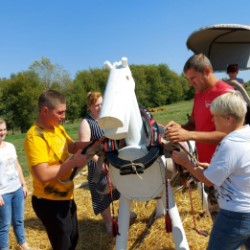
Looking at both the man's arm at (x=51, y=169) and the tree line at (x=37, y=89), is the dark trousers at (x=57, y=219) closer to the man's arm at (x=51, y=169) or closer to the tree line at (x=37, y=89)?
the man's arm at (x=51, y=169)

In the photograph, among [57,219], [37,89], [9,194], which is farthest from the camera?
[37,89]

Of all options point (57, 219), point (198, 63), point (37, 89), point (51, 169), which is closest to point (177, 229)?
point (57, 219)

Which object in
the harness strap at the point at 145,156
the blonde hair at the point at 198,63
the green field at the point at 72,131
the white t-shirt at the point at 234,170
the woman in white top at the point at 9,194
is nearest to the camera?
the white t-shirt at the point at 234,170

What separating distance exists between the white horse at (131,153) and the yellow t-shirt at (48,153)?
0.36m

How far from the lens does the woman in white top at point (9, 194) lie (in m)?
2.92

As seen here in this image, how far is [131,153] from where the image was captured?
219cm

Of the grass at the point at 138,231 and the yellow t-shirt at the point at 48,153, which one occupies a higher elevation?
the yellow t-shirt at the point at 48,153

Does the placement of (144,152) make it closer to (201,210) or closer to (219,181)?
(219,181)

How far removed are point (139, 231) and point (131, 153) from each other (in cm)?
159

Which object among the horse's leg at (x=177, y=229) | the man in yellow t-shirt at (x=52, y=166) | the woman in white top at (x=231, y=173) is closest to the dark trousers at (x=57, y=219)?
the man in yellow t-shirt at (x=52, y=166)

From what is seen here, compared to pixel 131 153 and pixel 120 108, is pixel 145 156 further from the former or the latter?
pixel 120 108

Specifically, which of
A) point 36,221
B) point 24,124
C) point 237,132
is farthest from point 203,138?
point 24,124

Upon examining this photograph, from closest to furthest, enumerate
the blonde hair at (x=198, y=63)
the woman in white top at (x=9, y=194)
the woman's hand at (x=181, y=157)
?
1. the woman's hand at (x=181, y=157)
2. the blonde hair at (x=198, y=63)
3. the woman in white top at (x=9, y=194)

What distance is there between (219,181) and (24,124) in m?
32.8
